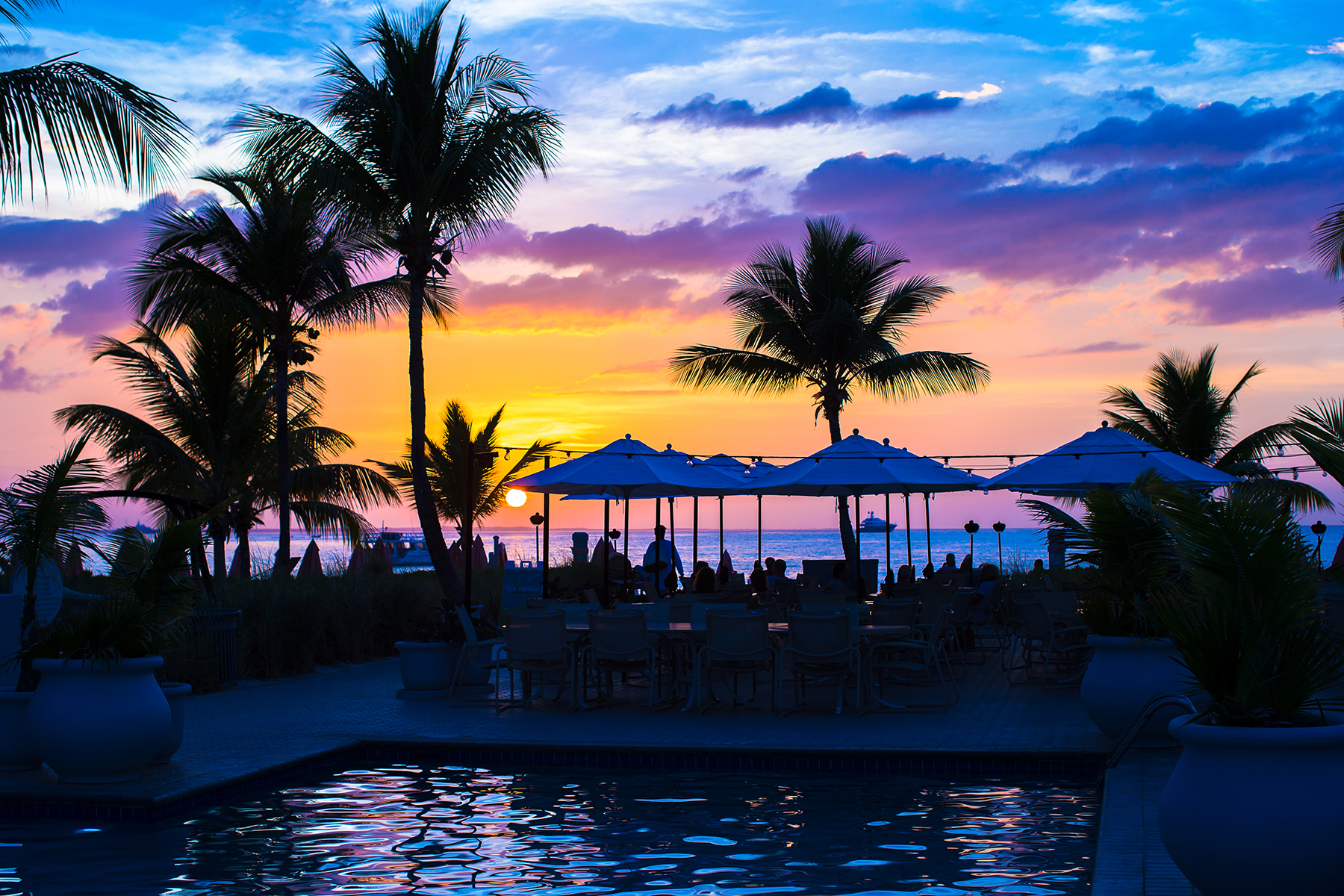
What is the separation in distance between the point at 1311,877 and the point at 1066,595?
330 inches

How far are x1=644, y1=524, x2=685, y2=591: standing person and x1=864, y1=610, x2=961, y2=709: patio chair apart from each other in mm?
6158

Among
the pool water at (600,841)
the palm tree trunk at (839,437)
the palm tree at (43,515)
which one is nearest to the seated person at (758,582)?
the palm tree trunk at (839,437)

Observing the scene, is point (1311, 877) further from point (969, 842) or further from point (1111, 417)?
point (1111, 417)

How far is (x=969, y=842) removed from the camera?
547cm

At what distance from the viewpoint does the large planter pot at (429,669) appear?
10.5 metres

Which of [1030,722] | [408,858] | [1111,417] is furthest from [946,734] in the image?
[1111,417]

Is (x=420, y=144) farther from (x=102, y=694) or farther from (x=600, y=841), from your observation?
(x=600, y=841)

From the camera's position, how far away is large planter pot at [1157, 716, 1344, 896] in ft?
11.9

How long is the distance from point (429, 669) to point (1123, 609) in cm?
636

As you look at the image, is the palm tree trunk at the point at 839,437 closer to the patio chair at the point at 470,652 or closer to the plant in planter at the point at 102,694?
the patio chair at the point at 470,652

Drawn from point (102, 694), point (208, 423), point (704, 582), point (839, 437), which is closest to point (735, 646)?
point (102, 694)

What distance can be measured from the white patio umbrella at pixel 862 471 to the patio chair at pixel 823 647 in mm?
3367

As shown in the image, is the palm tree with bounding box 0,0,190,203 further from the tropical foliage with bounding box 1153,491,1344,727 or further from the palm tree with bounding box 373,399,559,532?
the palm tree with bounding box 373,399,559,532

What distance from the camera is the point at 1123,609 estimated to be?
288 inches
